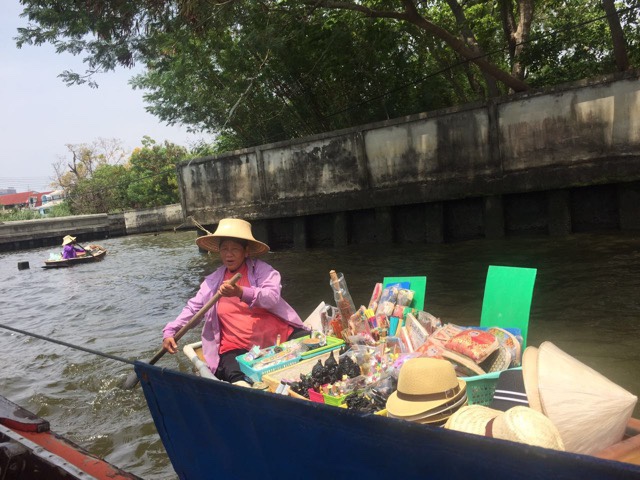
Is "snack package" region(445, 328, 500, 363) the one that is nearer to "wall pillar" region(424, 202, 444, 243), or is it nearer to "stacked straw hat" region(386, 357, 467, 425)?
"stacked straw hat" region(386, 357, 467, 425)

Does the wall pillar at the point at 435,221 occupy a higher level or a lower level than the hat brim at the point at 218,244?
lower

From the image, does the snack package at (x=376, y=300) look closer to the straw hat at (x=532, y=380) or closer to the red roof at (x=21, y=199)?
the straw hat at (x=532, y=380)

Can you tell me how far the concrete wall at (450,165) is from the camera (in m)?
9.88

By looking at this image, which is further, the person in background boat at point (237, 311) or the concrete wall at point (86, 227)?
the concrete wall at point (86, 227)

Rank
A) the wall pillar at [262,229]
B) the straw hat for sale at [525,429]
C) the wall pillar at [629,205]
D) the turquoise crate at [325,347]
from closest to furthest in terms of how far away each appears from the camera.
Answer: the straw hat for sale at [525,429] → the turquoise crate at [325,347] → the wall pillar at [629,205] → the wall pillar at [262,229]

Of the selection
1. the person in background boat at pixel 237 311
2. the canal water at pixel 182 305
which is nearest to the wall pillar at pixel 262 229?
the canal water at pixel 182 305

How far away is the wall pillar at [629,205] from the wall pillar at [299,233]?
7641mm

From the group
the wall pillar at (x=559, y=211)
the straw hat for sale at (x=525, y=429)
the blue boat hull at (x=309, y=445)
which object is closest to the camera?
the blue boat hull at (x=309, y=445)

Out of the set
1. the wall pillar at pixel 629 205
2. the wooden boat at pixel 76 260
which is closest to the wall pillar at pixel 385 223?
the wall pillar at pixel 629 205

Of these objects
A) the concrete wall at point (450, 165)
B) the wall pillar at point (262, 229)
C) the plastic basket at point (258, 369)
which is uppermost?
the concrete wall at point (450, 165)

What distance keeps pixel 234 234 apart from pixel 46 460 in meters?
2.05

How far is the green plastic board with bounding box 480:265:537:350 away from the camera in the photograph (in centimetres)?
402

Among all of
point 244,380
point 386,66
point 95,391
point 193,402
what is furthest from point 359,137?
point 193,402

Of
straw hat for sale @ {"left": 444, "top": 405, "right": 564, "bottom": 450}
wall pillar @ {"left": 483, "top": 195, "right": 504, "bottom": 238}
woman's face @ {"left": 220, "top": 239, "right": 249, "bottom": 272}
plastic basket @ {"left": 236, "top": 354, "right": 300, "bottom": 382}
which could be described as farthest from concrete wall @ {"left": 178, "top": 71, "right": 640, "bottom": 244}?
straw hat for sale @ {"left": 444, "top": 405, "right": 564, "bottom": 450}
